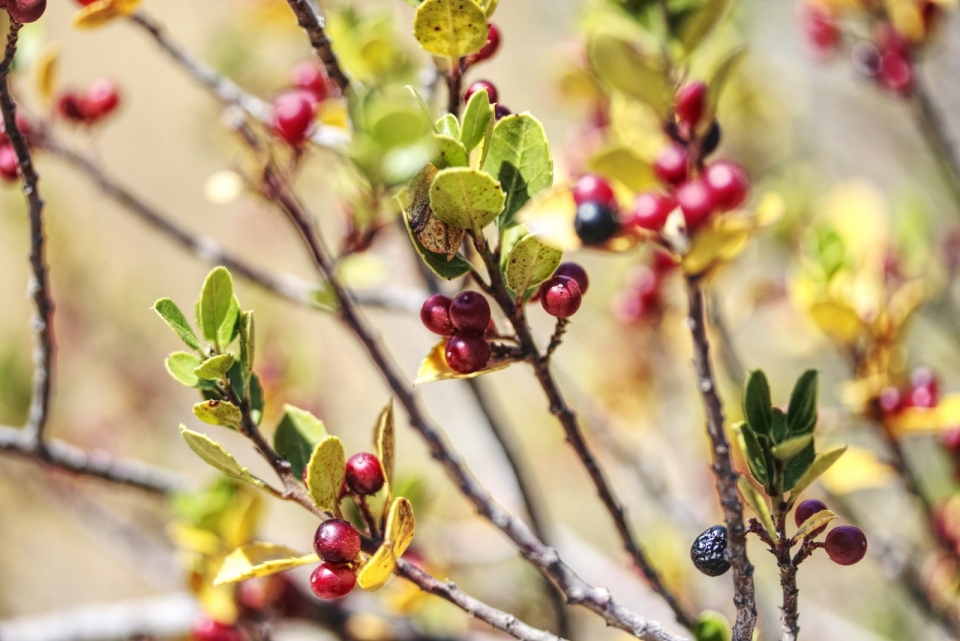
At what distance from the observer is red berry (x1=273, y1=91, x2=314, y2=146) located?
116 centimetres

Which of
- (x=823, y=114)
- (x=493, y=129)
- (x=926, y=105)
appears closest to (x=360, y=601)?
(x=493, y=129)

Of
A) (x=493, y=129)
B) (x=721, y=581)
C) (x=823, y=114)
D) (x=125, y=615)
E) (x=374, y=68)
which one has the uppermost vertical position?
(x=493, y=129)

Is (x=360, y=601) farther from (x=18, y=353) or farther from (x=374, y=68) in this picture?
(x=18, y=353)

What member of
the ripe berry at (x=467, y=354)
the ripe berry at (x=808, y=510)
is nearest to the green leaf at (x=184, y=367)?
the ripe berry at (x=467, y=354)

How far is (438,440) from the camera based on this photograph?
0.96 m

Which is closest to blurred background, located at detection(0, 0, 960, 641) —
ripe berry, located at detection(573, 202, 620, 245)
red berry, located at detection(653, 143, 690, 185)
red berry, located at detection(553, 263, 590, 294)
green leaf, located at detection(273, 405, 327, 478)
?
red berry, located at detection(653, 143, 690, 185)

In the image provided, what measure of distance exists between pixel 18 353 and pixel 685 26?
2055mm

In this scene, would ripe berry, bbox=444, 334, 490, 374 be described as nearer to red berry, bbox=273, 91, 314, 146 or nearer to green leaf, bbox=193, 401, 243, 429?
green leaf, bbox=193, 401, 243, 429

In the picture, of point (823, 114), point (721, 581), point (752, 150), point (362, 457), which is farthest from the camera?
point (823, 114)

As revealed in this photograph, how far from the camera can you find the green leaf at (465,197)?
1.99 ft

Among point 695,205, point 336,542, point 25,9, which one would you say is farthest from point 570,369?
point 25,9

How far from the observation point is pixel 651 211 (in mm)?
939

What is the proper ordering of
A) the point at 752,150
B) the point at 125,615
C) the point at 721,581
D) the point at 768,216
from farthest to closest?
the point at 752,150 < the point at 721,581 < the point at 125,615 < the point at 768,216

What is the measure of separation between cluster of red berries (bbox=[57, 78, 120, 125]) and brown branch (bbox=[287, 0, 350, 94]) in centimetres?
76
